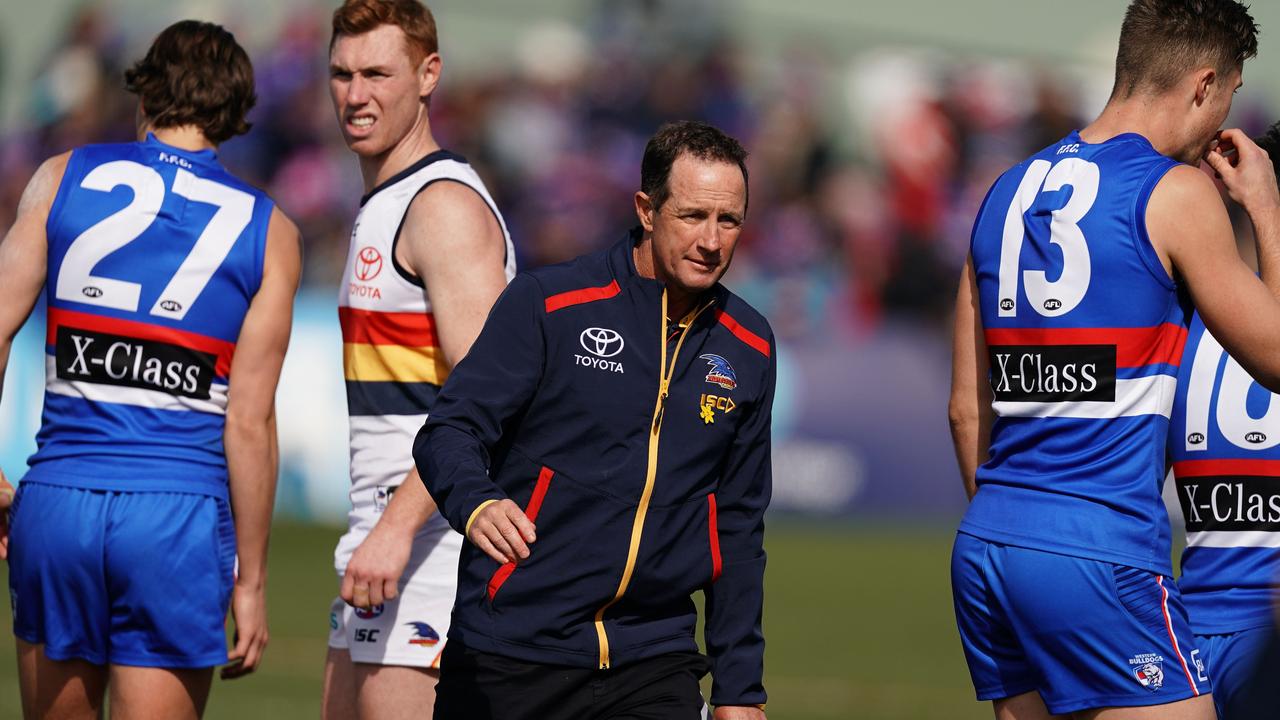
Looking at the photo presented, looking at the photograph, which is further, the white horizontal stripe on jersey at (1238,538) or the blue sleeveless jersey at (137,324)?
the blue sleeveless jersey at (137,324)

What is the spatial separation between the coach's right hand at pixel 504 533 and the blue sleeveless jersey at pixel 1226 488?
6.92ft

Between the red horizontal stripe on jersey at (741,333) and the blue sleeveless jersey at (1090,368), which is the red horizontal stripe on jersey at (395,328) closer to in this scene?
the red horizontal stripe on jersey at (741,333)

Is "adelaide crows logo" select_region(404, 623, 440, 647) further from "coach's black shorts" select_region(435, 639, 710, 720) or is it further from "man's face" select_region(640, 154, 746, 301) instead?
"man's face" select_region(640, 154, 746, 301)

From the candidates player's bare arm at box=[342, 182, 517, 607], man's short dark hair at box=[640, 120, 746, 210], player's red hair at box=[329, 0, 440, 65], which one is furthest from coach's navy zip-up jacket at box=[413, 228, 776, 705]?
player's red hair at box=[329, 0, 440, 65]

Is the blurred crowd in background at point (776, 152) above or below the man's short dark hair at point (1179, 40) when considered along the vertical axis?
above

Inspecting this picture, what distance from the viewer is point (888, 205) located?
2080 cm

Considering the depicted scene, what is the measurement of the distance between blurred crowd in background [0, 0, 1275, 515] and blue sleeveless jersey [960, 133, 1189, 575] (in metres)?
12.4

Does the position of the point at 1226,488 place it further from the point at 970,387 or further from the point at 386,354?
the point at 386,354

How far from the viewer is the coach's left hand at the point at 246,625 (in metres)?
5.22

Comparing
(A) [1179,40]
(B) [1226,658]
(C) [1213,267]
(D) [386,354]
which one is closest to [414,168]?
(D) [386,354]

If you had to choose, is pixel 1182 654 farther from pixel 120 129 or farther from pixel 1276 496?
pixel 120 129

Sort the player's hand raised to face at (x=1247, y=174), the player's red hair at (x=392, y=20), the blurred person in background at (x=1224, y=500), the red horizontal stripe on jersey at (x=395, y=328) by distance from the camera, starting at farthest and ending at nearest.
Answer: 1. the player's red hair at (x=392, y=20)
2. the red horizontal stripe on jersey at (x=395, y=328)
3. the blurred person in background at (x=1224, y=500)
4. the player's hand raised to face at (x=1247, y=174)

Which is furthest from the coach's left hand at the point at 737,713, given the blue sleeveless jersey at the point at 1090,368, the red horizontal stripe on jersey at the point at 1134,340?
the red horizontal stripe on jersey at the point at 1134,340

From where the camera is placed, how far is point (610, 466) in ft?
14.4
